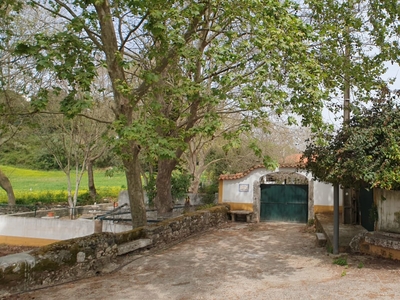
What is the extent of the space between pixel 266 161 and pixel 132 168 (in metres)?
3.89

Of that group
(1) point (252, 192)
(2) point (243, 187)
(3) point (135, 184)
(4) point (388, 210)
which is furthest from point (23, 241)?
(4) point (388, 210)

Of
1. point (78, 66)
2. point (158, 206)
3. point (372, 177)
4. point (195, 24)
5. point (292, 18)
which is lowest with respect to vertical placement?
point (158, 206)

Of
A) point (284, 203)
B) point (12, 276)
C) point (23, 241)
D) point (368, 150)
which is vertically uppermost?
point (368, 150)

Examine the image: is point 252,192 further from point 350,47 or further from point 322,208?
point 350,47

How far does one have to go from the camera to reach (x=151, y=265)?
8.71m

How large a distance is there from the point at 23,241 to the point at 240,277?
12.5 metres

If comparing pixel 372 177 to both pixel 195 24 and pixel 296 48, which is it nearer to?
pixel 296 48

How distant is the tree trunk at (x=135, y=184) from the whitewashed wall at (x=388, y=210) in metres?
6.13

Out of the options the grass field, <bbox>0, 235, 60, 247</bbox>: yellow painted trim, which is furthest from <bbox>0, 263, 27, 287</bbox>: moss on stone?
<bbox>0, 235, 60, 247</bbox>: yellow painted trim

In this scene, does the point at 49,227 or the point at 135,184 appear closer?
the point at 135,184

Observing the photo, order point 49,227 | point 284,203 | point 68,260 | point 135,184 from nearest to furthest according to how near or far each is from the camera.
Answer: point 68,260
point 135,184
point 49,227
point 284,203

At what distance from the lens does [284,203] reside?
56.9 ft

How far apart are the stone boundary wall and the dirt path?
24cm

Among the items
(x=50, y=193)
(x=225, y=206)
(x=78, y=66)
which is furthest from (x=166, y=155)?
(x=50, y=193)
